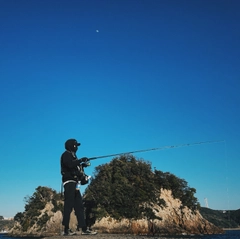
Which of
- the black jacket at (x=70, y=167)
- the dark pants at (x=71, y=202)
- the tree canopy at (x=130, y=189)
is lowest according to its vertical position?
the dark pants at (x=71, y=202)

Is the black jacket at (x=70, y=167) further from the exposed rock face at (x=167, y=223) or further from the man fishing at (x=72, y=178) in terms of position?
the exposed rock face at (x=167, y=223)

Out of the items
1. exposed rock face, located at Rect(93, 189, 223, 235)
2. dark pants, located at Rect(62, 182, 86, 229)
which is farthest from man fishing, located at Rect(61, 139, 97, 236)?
exposed rock face, located at Rect(93, 189, 223, 235)

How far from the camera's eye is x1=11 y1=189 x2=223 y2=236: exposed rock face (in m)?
71.6

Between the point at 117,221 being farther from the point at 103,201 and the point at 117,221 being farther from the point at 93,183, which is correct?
the point at 93,183

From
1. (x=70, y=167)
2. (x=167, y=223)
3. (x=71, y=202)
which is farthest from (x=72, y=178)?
(x=167, y=223)

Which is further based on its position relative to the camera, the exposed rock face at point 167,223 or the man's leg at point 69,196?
Answer: the exposed rock face at point 167,223

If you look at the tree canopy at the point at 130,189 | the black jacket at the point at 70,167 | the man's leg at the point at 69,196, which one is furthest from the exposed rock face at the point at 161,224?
the black jacket at the point at 70,167

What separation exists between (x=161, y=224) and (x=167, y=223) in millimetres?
2286

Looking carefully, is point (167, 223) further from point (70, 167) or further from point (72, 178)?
point (70, 167)

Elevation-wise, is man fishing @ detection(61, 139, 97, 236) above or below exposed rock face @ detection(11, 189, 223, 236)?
below

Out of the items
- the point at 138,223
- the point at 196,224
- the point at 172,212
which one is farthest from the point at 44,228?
the point at 196,224

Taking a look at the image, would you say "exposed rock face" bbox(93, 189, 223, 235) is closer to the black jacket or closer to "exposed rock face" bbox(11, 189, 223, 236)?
"exposed rock face" bbox(11, 189, 223, 236)

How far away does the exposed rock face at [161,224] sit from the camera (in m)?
71.6

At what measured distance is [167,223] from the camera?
75.8 metres
